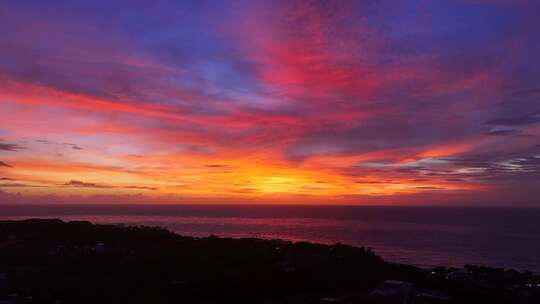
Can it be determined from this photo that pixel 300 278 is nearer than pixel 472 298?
No

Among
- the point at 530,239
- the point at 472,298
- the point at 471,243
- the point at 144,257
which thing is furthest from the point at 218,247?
the point at 530,239

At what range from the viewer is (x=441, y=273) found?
35406mm

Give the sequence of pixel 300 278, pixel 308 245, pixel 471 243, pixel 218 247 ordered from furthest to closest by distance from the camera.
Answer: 1. pixel 471 243
2. pixel 308 245
3. pixel 218 247
4. pixel 300 278

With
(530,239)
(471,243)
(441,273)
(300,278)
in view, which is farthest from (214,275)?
(530,239)

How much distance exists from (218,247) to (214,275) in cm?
1302

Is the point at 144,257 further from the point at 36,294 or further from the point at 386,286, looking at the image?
the point at 386,286

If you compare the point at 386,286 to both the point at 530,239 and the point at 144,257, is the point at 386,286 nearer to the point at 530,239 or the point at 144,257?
the point at 144,257

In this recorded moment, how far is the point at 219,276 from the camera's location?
29.3 meters

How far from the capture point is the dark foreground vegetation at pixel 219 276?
80.5 feet

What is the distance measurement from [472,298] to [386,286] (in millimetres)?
4688

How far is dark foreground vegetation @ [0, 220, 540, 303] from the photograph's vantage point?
80.5 ft

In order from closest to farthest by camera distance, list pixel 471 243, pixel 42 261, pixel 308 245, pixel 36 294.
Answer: pixel 36 294 → pixel 42 261 → pixel 308 245 → pixel 471 243

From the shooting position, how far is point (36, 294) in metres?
23.8

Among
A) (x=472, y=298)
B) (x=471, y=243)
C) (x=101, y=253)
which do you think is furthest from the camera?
(x=471, y=243)
